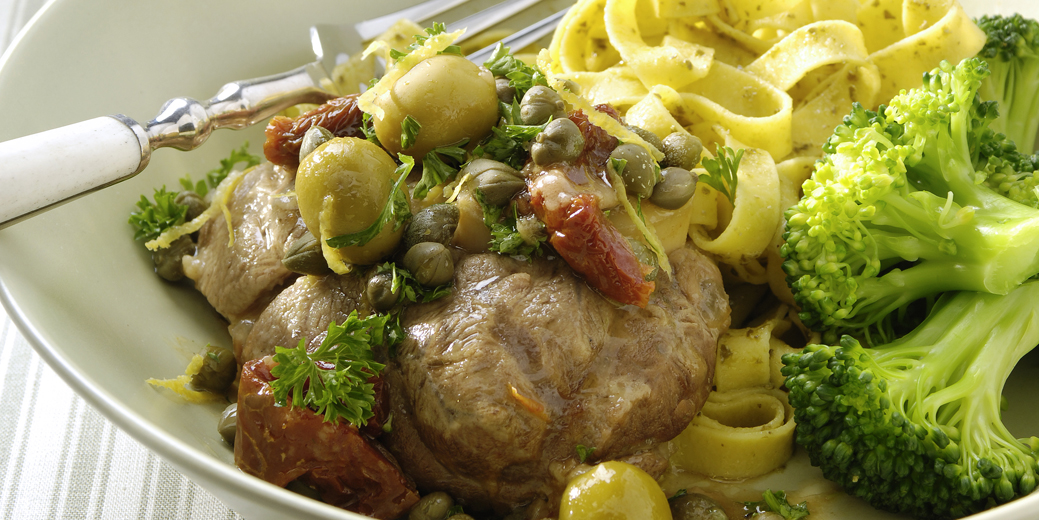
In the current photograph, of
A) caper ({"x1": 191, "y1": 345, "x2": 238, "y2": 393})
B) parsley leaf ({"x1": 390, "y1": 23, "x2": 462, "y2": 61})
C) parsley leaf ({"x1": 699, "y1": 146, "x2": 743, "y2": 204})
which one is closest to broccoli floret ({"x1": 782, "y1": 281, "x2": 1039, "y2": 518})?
parsley leaf ({"x1": 699, "y1": 146, "x2": 743, "y2": 204})

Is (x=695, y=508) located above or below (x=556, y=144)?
below

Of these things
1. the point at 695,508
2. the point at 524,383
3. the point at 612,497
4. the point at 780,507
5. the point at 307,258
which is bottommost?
the point at 780,507

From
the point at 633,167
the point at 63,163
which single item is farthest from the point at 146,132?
the point at 633,167

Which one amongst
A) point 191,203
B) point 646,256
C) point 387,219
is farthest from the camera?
point 191,203

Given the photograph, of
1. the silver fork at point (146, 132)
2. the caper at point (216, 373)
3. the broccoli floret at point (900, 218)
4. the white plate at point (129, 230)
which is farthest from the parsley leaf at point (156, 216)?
the broccoli floret at point (900, 218)

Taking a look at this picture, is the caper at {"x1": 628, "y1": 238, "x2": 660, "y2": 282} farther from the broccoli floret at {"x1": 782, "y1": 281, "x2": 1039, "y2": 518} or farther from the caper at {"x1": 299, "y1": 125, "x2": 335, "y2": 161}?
the caper at {"x1": 299, "y1": 125, "x2": 335, "y2": 161}

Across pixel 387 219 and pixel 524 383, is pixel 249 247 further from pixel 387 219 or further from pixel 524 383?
pixel 524 383

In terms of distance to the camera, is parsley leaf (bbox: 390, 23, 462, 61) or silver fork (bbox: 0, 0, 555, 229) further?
parsley leaf (bbox: 390, 23, 462, 61)

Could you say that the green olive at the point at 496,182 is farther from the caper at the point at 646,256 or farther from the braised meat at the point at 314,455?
the braised meat at the point at 314,455
